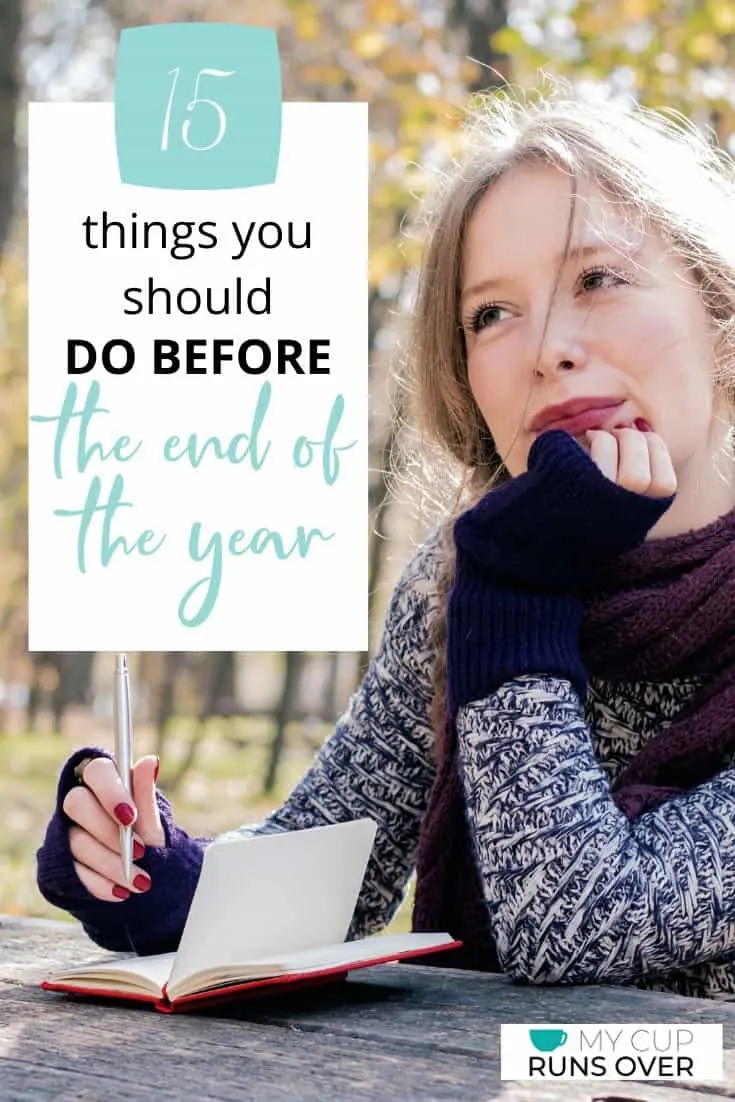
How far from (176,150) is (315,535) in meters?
0.67

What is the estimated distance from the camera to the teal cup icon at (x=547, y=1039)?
117cm

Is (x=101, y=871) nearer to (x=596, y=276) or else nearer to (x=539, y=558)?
(x=539, y=558)

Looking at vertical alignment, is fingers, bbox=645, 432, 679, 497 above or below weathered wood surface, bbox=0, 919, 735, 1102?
above

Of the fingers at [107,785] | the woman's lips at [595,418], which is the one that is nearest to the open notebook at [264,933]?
the fingers at [107,785]

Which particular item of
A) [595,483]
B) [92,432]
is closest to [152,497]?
[92,432]

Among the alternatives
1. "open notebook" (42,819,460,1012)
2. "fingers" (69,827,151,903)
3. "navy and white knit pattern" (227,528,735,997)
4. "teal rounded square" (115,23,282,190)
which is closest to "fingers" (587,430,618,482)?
"navy and white knit pattern" (227,528,735,997)

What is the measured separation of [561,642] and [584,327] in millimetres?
420

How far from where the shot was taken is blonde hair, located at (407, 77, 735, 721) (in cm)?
196

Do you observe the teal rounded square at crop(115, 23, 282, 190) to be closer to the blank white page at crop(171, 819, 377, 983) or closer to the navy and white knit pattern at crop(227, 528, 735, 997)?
the navy and white knit pattern at crop(227, 528, 735, 997)

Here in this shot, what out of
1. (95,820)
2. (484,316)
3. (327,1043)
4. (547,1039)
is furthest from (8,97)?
(547,1039)

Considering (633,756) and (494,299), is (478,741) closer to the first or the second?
(633,756)

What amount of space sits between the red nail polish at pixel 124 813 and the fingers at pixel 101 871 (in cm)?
8

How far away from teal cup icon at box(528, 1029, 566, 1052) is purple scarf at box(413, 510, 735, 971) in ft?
1.59

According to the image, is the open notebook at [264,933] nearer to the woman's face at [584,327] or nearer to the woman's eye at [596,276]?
the woman's face at [584,327]
